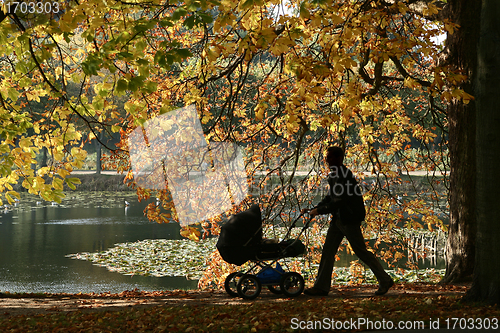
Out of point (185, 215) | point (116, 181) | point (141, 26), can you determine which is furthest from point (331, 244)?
point (116, 181)

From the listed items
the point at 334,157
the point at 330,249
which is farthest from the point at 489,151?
the point at 330,249

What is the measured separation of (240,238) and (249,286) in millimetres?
751

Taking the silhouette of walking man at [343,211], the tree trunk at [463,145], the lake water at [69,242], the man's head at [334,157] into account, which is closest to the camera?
the silhouette of walking man at [343,211]

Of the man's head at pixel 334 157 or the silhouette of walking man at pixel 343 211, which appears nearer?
the silhouette of walking man at pixel 343 211

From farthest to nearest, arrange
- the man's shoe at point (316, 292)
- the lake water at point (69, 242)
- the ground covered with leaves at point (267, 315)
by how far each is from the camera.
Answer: the lake water at point (69, 242) < the man's shoe at point (316, 292) < the ground covered with leaves at point (267, 315)

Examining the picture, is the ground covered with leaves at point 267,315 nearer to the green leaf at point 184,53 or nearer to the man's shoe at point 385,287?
the man's shoe at point 385,287

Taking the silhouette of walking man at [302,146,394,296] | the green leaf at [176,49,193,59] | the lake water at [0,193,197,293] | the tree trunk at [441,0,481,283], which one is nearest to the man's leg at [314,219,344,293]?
the silhouette of walking man at [302,146,394,296]

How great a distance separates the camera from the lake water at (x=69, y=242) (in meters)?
13.5

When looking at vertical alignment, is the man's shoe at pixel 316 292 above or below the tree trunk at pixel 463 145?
below

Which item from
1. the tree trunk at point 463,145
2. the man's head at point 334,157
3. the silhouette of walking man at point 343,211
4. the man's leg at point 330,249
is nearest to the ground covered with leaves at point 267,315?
the man's leg at point 330,249

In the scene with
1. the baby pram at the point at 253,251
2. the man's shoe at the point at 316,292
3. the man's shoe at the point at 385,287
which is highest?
the baby pram at the point at 253,251

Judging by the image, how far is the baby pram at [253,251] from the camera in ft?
18.7

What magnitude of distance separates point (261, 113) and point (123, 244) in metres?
14.3

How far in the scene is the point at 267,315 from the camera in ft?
14.8
